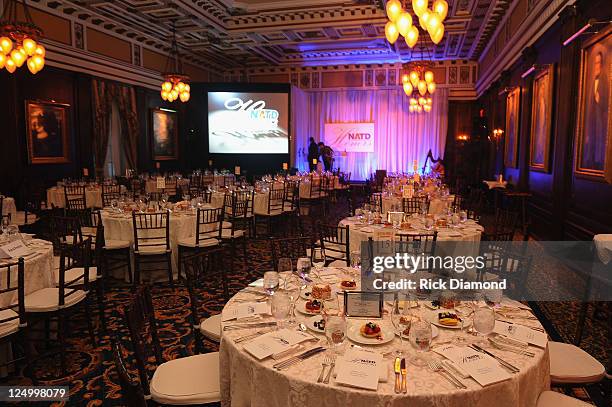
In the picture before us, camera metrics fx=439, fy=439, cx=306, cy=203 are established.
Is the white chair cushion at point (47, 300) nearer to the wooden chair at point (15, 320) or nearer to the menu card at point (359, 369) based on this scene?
the wooden chair at point (15, 320)

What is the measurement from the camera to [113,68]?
422 inches

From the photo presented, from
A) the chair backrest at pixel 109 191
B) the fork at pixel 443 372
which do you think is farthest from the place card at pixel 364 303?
the chair backrest at pixel 109 191

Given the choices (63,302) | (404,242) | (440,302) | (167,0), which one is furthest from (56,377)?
(167,0)

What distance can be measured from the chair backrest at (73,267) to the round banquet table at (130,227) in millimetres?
961

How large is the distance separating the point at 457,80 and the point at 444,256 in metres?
11.6

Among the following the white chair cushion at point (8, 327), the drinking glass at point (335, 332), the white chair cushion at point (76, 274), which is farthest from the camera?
the white chair cushion at point (76, 274)

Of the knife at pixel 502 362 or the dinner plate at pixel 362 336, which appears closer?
the knife at pixel 502 362

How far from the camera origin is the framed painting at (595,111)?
447 cm

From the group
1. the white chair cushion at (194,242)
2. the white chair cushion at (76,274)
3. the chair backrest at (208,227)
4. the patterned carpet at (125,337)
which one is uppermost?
the chair backrest at (208,227)

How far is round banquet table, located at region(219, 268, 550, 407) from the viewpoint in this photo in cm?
162

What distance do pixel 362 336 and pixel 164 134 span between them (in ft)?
39.4

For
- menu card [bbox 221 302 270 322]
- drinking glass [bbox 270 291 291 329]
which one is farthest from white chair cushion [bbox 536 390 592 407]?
menu card [bbox 221 302 270 322]

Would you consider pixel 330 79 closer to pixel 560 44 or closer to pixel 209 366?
pixel 560 44

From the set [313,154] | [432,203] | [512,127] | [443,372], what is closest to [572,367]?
[443,372]
